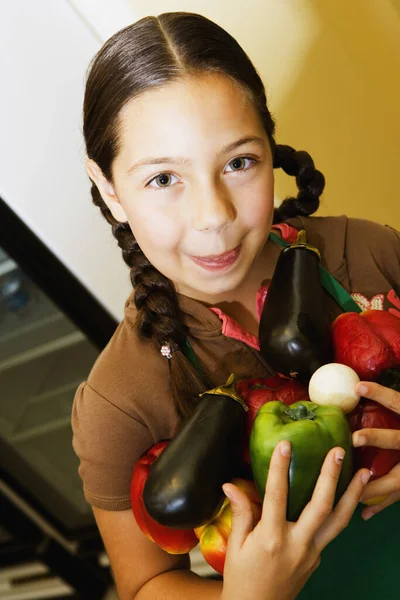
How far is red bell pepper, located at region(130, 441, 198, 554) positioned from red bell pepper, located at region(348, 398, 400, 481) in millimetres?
233

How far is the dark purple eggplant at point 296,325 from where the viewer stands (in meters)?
0.73

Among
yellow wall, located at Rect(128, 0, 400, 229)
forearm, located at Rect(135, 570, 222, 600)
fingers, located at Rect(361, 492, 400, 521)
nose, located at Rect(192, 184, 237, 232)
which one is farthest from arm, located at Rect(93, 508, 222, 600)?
yellow wall, located at Rect(128, 0, 400, 229)

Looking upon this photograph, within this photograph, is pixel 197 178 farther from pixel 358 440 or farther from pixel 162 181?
pixel 358 440

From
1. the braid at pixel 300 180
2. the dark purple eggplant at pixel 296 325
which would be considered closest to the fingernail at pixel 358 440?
the dark purple eggplant at pixel 296 325

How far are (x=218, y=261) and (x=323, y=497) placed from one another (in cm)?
33

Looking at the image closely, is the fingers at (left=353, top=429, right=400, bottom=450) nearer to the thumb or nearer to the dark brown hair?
the thumb

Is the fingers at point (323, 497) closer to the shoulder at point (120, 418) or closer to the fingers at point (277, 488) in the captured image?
the fingers at point (277, 488)

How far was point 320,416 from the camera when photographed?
0.65m

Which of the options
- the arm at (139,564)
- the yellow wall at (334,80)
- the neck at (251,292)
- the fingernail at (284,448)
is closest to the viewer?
the fingernail at (284,448)

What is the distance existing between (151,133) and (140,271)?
0.25m

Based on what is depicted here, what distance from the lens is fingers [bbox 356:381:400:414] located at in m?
0.68

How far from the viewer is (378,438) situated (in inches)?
27.0

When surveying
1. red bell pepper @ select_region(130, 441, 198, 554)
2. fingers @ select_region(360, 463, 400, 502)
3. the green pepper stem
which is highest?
the green pepper stem

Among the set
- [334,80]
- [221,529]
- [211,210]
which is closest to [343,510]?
[221,529]
